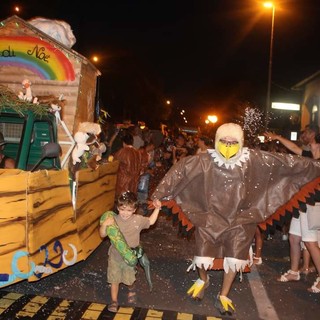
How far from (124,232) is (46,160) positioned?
1.79m

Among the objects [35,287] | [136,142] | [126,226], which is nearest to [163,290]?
[126,226]

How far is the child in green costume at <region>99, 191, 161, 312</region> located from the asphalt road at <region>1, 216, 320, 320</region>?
280mm

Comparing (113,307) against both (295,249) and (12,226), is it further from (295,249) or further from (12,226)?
(295,249)

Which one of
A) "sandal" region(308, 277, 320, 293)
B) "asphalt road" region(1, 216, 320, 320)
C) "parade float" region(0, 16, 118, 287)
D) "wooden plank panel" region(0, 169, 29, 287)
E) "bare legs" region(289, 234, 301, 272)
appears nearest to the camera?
"wooden plank panel" region(0, 169, 29, 287)

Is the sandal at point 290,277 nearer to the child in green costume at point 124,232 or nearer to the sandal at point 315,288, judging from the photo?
the sandal at point 315,288

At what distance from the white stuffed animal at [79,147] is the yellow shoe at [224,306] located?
2553 mm

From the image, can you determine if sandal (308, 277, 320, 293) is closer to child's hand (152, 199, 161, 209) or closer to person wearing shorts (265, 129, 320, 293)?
person wearing shorts (265, 129, 320, 293)

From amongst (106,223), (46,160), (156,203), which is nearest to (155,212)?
(156,203)

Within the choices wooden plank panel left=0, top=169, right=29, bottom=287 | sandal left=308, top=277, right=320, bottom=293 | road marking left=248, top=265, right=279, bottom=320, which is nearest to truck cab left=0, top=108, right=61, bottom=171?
wooden plank panel left=0, top=169, right=29, bottom=287

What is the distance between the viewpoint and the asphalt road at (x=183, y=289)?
15.5 feet

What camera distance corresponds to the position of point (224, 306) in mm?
4586

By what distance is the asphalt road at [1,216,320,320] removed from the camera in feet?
15.5

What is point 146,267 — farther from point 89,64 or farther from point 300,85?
point 300,85

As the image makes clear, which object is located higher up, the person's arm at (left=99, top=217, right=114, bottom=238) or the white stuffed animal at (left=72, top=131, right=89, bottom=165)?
the white stuffed animal at (left=72, top=131, right=89, bottom=165)
